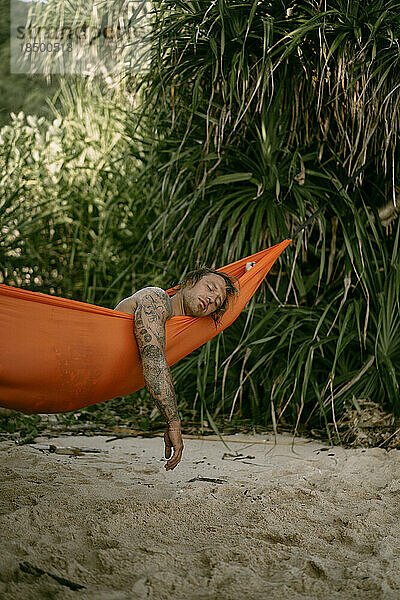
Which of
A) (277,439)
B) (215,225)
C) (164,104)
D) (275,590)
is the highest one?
(164,104)

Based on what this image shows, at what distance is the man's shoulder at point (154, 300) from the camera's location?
1.61 metres

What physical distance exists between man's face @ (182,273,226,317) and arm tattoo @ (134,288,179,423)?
164mm

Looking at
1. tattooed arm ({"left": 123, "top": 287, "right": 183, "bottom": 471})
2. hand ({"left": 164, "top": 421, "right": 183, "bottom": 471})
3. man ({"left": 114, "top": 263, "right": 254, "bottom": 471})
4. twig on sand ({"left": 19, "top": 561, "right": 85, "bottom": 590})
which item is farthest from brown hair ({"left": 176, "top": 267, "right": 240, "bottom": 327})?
twig on sand ({"left": 19, "top": 561, "right": 85, "bottom": 590})

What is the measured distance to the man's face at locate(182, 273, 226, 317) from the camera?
67.6 inches

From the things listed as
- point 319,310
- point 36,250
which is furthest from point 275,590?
point 36,250

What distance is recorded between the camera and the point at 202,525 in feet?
4.69

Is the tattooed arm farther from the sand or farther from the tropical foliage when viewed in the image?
the tropical foliage

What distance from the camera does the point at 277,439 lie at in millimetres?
2338

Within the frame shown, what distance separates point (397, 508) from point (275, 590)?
0.58 metres

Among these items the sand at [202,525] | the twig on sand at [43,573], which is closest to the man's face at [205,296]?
the sand at [202,525]

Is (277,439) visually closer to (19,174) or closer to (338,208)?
(338,208)

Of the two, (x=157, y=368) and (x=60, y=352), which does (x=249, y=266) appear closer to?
(x=157, y=368)

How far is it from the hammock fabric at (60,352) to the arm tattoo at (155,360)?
0.03 m

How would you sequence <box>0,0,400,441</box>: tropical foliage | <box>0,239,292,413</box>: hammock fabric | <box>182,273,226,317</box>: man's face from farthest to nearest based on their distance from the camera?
1. <box>0,0,400,441</box>: tropical foliage
2. <box>182,273,226,317</box>: man's face
3. <box>0,239,292,413</box>: hammock fabric
